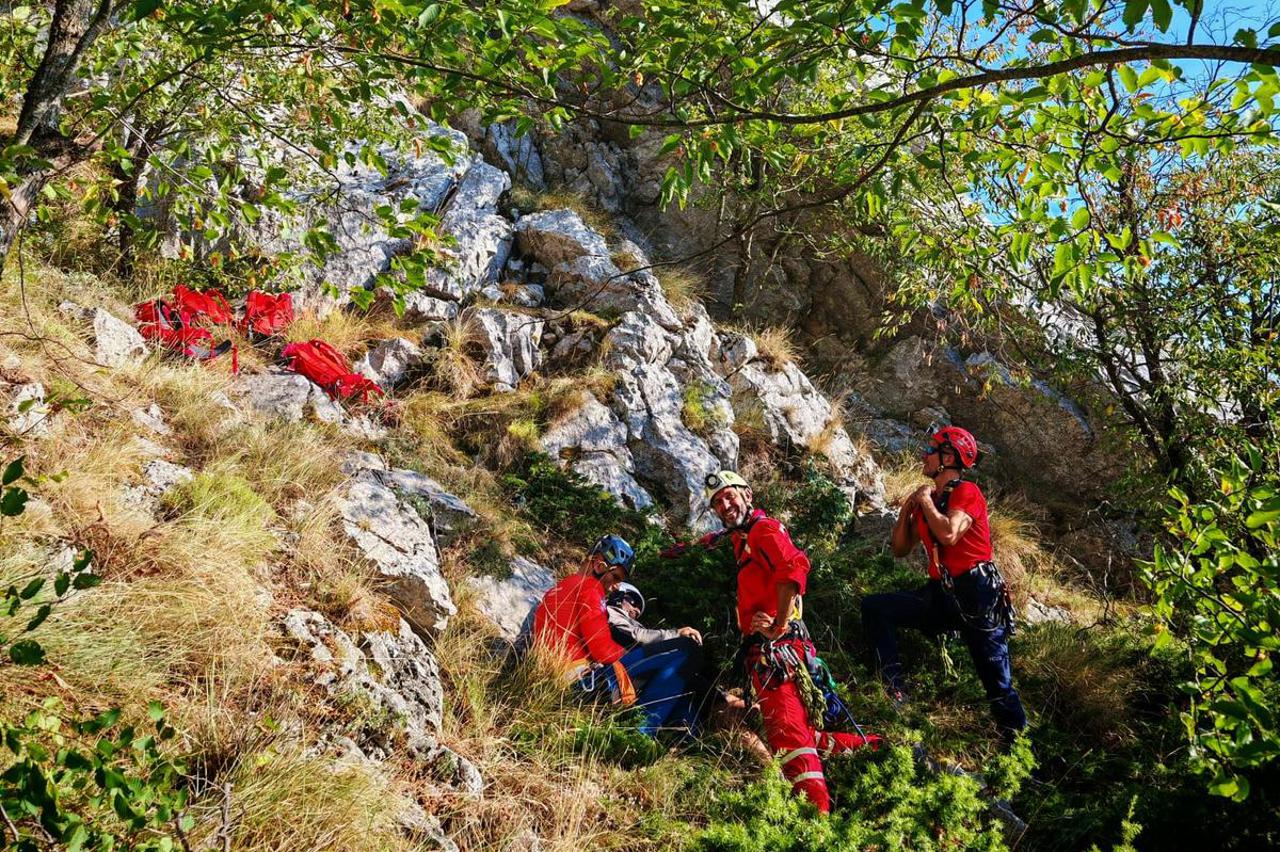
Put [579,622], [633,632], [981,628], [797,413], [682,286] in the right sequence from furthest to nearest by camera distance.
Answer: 1. [682,286]
2. [797,413]
3. [633,632]
4. [579,622]
5. [981,628]

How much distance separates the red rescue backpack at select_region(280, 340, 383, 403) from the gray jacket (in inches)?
164

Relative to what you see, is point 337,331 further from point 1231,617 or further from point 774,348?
point 1231,617

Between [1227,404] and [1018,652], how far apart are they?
2.61 meters

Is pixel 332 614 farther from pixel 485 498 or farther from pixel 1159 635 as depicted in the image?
pixel 1159 635

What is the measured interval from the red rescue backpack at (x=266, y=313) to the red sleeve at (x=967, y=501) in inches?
275

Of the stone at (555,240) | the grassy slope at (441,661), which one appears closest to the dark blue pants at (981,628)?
the grassy slope at (441,661)

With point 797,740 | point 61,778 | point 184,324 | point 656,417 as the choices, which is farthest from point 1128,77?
point 184,324

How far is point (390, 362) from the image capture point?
27.0 feet

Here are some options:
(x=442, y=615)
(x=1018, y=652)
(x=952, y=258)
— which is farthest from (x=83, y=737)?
(x=1018, y=652)

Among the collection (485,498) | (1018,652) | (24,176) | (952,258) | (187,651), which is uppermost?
(952,258)

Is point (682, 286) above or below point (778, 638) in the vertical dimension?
above

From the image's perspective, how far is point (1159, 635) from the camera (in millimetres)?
2158

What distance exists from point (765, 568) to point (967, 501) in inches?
55.5

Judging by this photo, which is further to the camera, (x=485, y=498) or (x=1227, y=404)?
(x=485, y=498)
